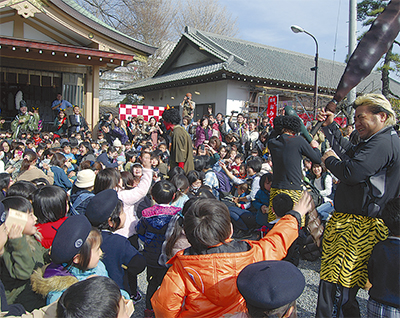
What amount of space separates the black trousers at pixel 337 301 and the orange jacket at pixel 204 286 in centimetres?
84

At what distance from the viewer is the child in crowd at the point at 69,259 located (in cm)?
163

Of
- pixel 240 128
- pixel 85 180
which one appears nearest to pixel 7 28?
pixel 240 128

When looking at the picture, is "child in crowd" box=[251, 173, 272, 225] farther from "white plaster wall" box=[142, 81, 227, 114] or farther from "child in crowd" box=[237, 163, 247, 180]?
"white plaster wall" box=[142, 81, 227, 114]

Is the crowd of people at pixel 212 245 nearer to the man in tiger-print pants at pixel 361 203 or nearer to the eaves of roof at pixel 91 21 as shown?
the man in tiger-print pants at pixel 361 203

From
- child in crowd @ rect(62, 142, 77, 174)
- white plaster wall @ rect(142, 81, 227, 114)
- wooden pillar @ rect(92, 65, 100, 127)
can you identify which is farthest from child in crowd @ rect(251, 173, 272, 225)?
white plaster wall @ rect(142, 81, 227, 114)

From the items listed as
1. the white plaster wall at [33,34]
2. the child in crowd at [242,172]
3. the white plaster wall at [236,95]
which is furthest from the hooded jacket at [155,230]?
the white plaster wall at [236,95]

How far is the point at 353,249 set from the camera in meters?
2.08

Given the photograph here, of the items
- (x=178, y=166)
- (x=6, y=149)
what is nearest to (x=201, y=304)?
(x=178, y=166)

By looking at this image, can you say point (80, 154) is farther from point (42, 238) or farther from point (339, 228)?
point (339, 228)

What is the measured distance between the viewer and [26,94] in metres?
14.2

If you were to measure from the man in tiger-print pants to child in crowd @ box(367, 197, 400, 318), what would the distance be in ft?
0.37

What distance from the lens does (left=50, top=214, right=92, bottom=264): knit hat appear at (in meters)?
1.66

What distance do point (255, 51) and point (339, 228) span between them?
16976 millimetres

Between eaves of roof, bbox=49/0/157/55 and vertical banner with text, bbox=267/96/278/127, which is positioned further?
vertical banner with text, bbox=267/96/278/127
